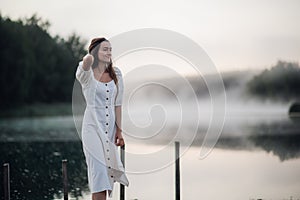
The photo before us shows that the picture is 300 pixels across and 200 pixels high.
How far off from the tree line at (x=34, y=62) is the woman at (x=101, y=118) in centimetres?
707

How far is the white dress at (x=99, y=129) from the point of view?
279 cm

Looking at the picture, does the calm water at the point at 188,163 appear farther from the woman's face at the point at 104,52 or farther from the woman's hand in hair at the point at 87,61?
the woman's hand in hair at the point at 87,61

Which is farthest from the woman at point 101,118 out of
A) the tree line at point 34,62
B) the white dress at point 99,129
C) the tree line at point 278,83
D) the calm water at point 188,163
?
the tree line at point 34,62

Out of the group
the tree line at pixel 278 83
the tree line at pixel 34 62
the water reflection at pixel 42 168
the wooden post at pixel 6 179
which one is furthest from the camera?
the tree line at pixel 34 62

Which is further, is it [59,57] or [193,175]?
[59,57]

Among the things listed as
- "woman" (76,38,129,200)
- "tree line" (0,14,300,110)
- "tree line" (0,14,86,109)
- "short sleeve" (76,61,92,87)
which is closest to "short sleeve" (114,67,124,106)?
"woman" (76,38,129,200)

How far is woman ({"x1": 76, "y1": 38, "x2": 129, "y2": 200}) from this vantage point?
2787 mm

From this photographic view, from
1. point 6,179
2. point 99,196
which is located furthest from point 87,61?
point 6,179

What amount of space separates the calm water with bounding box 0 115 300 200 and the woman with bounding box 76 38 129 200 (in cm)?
146

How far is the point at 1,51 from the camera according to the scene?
10.4m

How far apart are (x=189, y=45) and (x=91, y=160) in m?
1.56

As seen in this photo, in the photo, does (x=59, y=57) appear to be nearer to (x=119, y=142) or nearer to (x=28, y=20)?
(x=28, y=20)

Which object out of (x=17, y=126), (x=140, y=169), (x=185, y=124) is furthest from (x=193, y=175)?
(x=17, y=126)

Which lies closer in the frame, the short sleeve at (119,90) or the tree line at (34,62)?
the short sleeve at (119,90)
